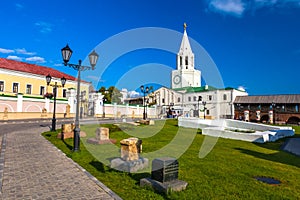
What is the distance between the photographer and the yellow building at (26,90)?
95.9 ft

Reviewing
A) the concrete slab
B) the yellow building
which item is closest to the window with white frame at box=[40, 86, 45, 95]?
the yellow building

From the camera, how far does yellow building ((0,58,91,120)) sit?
29.2m

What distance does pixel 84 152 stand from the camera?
916 cm

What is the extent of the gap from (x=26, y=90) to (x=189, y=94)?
147 ft

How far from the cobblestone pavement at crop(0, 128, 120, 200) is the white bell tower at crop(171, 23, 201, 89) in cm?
6529

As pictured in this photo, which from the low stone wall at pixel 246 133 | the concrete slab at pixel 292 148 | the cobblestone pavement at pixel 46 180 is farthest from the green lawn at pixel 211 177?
the low stone wall at pixel 246 133

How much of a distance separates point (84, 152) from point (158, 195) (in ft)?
17.7

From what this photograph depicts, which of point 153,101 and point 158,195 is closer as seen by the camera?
point 158,195

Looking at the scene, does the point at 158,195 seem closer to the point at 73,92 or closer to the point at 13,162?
the point at 13,162

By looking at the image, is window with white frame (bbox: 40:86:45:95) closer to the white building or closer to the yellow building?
the yellow building

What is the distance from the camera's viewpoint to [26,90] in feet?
128

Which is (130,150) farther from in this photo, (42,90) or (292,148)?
(42,90)

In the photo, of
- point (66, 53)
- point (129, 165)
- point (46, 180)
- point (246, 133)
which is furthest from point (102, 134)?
point (246, 133)

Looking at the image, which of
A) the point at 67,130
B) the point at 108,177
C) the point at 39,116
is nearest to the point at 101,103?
the point at 39,116
